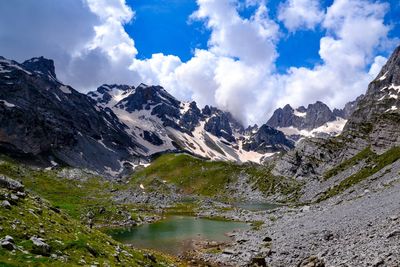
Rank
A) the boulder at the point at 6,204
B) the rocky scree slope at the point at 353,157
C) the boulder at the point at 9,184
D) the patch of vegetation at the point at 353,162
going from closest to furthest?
the boulder at the point at 6,204 < the boulder at the point at 9,184 < the rocky scree slope at the point at 353,157 < the patch of vegetation at the point at 353,162

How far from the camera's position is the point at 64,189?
189125 mm

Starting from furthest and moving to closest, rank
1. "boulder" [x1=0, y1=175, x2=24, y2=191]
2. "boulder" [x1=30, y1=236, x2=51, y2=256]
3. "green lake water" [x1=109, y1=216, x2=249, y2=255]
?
1. "green lake water" [x1=109, y1=216, x2=249, y2=255]
2. "boulder" [x1=0, y1=175, x2=24, y2=191]
3. "boulder" [x1=30, y1=236, x2=51, y2=256]

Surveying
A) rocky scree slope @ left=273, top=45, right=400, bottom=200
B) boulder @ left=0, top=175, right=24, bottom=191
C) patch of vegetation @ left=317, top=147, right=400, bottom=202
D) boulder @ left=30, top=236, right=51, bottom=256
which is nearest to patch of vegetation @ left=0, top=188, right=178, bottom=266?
boulder @ left=30, top=236, right=51, bottom=256

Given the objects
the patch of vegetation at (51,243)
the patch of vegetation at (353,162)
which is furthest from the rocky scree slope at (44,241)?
the patch of vegetation at (353,162)

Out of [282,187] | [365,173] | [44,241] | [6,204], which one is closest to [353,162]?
[282,187]

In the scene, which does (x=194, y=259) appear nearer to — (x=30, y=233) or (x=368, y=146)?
(x=30, y=233)

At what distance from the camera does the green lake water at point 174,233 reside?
68875 millimetres

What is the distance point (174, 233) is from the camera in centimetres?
8362

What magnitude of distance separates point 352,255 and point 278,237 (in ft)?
77.9

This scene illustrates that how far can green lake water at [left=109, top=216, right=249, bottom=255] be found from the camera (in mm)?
68875

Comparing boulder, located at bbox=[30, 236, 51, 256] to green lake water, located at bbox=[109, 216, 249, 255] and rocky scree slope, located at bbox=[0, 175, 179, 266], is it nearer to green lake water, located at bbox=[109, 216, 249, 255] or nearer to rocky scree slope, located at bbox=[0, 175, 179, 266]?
rocky scree slope, located at bbox=[0, 175, 179, 266]

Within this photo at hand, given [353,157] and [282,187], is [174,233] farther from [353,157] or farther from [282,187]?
[353,157]

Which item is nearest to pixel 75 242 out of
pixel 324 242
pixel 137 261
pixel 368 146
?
pixel 137 261

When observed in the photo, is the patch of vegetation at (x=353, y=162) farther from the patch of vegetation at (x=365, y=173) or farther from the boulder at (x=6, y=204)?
the boulder at (x=6, y=204)
